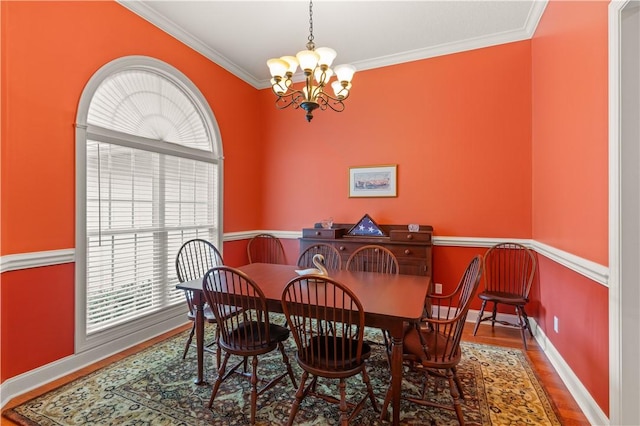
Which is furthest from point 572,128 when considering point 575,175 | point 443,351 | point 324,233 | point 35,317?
point 35,317

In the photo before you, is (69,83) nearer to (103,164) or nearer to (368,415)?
(103,164)

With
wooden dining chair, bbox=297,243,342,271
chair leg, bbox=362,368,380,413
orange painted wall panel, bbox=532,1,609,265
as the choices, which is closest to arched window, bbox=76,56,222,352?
wooden dining chair, bbox=297,243,342,271

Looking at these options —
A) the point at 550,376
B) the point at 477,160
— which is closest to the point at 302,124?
the point at 477,160

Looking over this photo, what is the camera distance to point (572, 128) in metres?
2.29

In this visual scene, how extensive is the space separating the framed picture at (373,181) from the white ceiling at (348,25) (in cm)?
137

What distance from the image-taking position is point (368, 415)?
75.9 inches

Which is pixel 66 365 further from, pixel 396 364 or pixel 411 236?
pixel 411 236

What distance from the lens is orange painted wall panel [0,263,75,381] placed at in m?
2.12

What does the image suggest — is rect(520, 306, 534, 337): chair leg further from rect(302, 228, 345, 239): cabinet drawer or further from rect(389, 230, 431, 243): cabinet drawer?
rect(302, 228, 345, 239): cabinet drawer

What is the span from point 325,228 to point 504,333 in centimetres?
229

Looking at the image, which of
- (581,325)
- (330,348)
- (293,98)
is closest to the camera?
(330,348)

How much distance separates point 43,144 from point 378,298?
2700 mm

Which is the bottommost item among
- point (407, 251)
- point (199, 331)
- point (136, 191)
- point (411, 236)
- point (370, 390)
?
point (370, 390)

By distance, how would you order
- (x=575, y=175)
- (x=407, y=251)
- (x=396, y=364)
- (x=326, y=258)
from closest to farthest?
(x=396, y=364) < (x=575, y=175) < (x=326, y=258) < (x=407, y=251)
